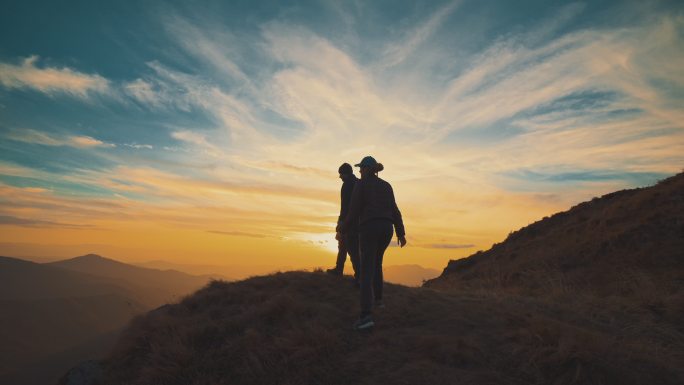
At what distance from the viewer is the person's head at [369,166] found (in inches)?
250

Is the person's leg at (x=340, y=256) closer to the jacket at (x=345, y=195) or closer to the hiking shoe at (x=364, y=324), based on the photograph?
the jacket at (x=345, y=195)

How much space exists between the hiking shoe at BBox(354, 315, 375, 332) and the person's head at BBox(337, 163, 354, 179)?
3516 mm

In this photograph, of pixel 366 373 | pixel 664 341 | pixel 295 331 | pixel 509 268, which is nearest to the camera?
pixel 366 373

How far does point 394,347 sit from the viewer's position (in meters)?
5.34

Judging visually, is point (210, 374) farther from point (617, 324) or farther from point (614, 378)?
point (617, 324)

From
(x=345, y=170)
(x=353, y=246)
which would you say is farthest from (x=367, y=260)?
(x=345, y=170)

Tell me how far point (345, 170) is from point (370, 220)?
274 centimetres

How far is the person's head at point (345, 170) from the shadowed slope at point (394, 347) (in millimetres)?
2745

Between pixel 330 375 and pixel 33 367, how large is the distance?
6633 inches

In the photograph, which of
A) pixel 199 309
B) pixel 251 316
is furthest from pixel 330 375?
pixel 199 309

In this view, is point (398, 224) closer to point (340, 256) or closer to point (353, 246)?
point (353, 246)

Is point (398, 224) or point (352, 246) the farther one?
point (352, 246)

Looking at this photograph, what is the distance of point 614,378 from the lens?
435cm

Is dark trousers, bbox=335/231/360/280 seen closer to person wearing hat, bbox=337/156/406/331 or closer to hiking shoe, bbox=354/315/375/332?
person wearing hat, bbox=337/156/406/331
